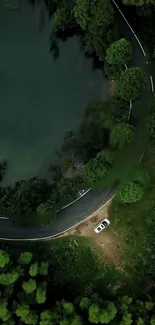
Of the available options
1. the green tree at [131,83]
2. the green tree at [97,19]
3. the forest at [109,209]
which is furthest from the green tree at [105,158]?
the green tree at [97,19]

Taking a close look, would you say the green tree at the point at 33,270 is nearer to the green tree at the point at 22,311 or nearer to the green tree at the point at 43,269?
the green tree at the point at 43,269

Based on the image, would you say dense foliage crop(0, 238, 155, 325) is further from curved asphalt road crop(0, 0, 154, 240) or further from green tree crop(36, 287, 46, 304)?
curved asphalt road crop(0, 0, 154, 240)

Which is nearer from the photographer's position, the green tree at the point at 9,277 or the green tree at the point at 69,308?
the green tree at the point at 9,277

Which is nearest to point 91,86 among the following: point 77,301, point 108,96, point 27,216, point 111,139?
point 108,96

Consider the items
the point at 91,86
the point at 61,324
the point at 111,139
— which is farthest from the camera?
the point at 91,86

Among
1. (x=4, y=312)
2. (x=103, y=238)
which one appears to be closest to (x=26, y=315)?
(x=4, y=312)

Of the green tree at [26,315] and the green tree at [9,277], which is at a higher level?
the green tree at [9,277]

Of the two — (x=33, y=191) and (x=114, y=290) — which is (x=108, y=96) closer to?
(x=33, y=191)
